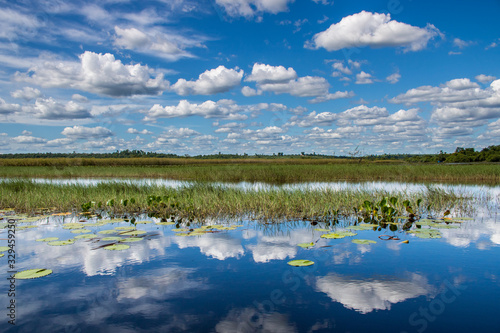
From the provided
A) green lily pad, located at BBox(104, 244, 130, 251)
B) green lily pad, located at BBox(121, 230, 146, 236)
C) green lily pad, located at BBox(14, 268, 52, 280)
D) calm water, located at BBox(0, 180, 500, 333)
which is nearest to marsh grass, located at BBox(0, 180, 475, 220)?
green lily pad, located at BBox(121, 230, 146, 236)

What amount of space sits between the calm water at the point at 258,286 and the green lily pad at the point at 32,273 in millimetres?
80

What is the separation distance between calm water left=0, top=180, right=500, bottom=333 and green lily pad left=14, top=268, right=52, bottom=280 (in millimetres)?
80

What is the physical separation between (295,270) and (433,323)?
6.55ft

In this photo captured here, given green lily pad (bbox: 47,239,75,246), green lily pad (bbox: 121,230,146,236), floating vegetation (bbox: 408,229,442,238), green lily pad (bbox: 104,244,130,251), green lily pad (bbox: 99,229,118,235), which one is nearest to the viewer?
green lily pad (bbox: 104,244,130,251)

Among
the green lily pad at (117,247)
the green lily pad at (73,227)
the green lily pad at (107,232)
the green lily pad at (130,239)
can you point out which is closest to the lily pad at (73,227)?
the green lily pad at (73,227)

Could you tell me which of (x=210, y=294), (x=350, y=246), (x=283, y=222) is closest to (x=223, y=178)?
(x=283, y=222)

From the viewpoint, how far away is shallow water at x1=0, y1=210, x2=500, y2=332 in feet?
11.7

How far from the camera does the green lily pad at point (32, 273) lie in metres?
4.76

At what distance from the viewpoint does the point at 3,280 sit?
4781 mm

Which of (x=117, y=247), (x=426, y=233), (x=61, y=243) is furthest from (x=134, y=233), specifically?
(x=426, y=233)

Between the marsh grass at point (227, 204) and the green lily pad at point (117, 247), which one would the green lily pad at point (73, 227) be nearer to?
the marsh grass at point (227, 204)

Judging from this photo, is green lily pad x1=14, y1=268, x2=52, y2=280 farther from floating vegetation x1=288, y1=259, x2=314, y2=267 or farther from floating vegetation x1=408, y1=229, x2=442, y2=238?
floating vegetation x1=408, y1=229, x2=442, y2=238

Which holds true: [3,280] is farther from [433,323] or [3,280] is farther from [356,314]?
[433,323]

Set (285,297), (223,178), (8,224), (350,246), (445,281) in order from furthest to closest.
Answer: (223,178)
(8,224)
(350,246)
(445,281)
(285,297)
